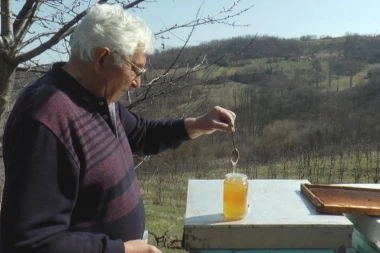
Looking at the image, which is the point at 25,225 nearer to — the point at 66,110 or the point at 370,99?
the point at 66,110

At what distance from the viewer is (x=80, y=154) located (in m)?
1.27

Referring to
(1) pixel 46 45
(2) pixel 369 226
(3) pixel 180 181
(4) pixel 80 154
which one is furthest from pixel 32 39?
(3) pixel 180 181

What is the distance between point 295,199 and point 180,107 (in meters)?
1.74

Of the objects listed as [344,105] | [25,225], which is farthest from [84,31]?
[344,105]

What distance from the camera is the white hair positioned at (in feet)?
4.42

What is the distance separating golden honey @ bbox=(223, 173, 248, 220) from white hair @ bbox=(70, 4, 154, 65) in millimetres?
656

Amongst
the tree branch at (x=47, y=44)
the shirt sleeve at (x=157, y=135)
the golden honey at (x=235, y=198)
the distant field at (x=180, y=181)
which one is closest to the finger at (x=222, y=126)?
the shirt sleeve at (x=157, y=135)

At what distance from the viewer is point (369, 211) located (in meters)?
1.80

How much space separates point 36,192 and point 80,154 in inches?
7.0

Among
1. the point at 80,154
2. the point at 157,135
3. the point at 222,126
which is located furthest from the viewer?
the point at 157,135

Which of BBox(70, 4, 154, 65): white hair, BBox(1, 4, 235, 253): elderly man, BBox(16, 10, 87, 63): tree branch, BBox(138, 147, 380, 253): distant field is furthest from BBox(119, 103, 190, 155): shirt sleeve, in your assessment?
BBox(138, 147, 380, 253): distant field

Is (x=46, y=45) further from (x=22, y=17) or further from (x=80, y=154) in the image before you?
(x=80, y=154)

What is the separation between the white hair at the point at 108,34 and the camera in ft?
4.42

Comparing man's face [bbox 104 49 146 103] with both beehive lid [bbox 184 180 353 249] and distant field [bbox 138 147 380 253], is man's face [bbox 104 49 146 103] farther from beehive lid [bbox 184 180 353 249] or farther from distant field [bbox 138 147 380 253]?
distant field [bbox 138 147 380 253]
